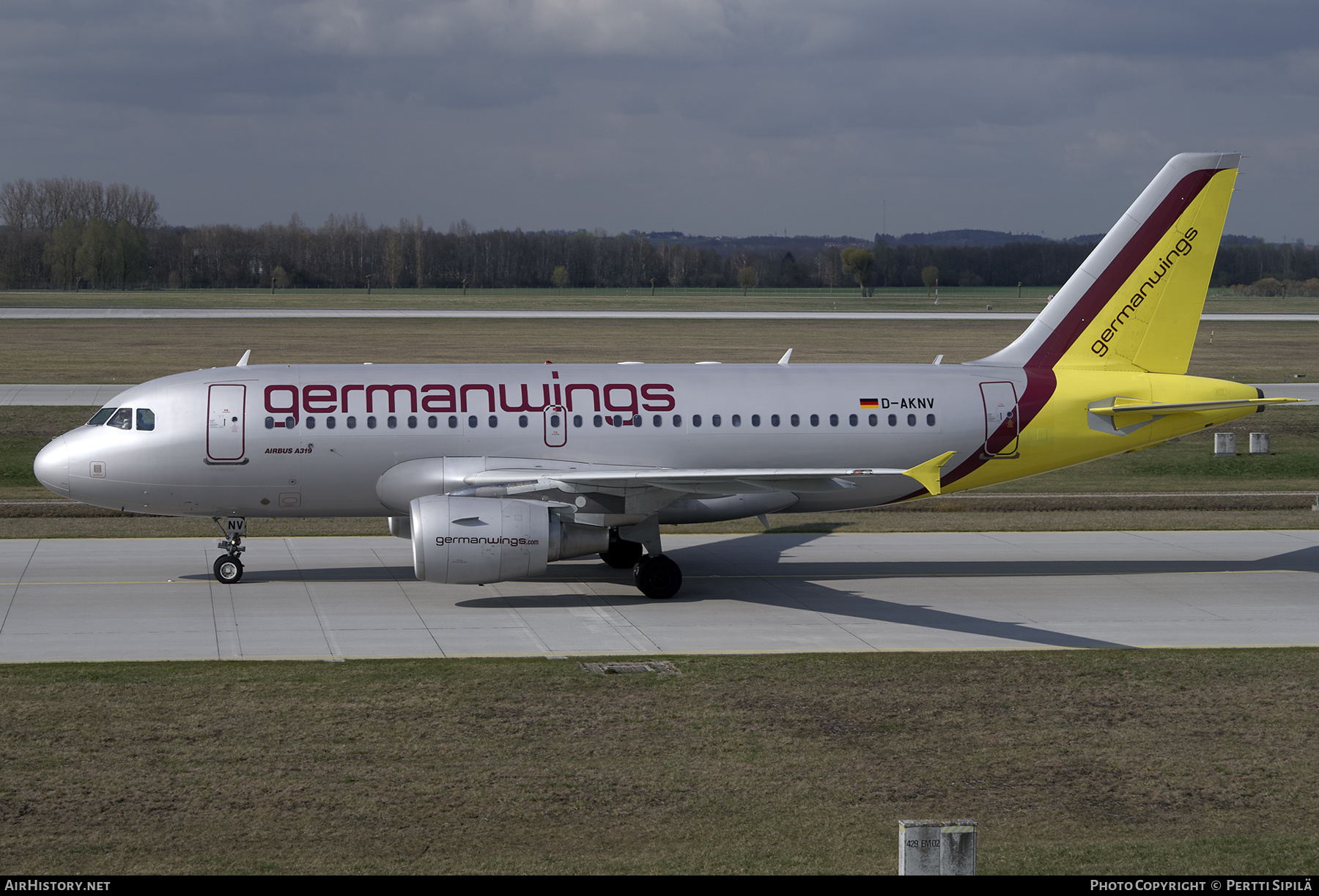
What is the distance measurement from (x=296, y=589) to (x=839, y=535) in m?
13.8

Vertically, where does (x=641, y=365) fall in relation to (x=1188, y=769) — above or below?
above

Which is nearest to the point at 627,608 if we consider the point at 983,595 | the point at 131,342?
the point at 983,595

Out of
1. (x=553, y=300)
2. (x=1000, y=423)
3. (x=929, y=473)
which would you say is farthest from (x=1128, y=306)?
(x=553, y=300)

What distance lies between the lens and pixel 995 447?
27328mm

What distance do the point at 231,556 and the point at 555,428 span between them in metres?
6.99

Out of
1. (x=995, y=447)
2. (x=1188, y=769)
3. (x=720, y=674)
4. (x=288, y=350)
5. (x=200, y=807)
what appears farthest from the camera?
(x=288, y=350)

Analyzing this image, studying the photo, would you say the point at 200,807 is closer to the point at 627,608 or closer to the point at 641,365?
the point at 627,608

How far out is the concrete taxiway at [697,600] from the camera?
2184cm

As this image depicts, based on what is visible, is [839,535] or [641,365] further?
[839,535]

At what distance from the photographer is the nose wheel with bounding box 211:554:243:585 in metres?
25.9

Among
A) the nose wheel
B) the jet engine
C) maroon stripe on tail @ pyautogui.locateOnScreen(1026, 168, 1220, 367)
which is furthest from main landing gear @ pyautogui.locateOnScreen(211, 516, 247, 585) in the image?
maroon stripe on tail @ pyautogui.locateOnScreen(1026, 168, 1220, 367)

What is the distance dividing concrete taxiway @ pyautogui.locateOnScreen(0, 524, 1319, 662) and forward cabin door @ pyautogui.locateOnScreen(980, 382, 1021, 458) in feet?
9.15

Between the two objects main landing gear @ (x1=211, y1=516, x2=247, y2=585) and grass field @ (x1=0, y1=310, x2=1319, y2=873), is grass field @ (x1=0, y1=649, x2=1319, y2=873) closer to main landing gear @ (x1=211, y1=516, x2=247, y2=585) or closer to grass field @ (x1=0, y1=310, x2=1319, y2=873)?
grass field @ (x1=0, y1=310, x2=1319, y2=873)

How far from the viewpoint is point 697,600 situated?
25.4m
